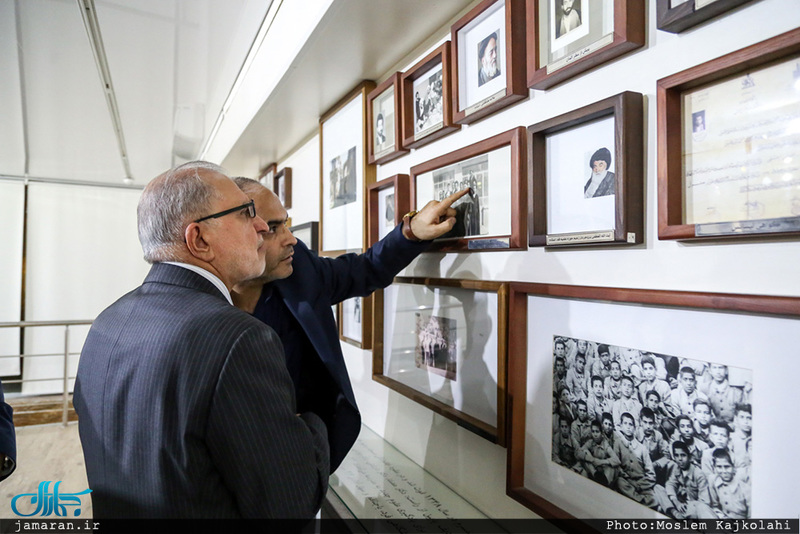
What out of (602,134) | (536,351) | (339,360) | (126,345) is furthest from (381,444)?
(602,134)

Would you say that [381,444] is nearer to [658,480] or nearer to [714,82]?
[658,480]

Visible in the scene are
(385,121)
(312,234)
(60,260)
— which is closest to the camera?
(385,121)

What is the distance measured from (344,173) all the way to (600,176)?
3.64 ft

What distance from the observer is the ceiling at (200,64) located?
1243 millimetres

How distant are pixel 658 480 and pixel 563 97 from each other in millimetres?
615

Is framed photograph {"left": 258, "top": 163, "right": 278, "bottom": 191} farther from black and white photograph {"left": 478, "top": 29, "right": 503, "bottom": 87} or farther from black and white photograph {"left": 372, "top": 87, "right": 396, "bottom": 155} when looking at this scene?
black and white photograph {"left": 478, "top": 29, "right": 503, "bottom": 87}

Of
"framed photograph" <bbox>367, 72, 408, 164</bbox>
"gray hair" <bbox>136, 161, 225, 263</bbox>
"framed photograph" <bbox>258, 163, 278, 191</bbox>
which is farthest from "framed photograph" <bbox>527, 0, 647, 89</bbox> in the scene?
"framed photograph" <bbox>258, 163, 278, 191</bbox>

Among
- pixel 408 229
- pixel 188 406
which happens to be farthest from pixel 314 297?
pixel 188 406

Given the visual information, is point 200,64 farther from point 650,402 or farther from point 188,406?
point 650,402

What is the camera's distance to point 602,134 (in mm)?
728

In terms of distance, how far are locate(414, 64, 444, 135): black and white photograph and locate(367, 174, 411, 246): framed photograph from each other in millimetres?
153

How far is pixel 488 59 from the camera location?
0.95 metres

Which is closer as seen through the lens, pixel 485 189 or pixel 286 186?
pixel 485 189

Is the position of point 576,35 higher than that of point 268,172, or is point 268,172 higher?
point 268,172
